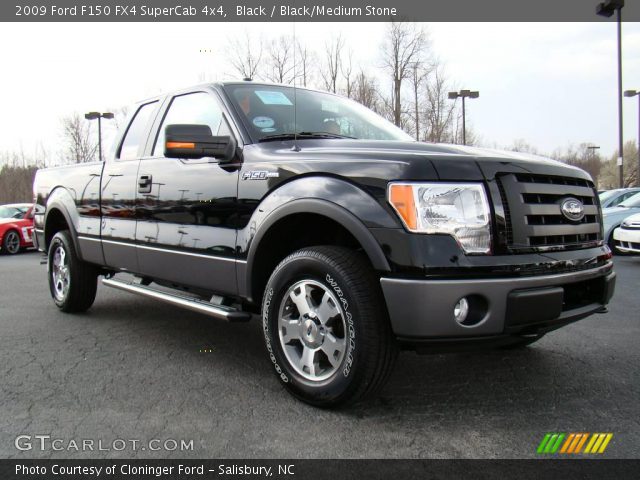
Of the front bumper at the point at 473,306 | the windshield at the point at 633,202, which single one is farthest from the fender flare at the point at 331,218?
the windshield at the point at 633,202

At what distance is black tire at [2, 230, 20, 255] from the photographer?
1427 cm

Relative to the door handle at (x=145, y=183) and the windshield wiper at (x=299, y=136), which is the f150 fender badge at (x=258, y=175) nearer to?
the windshield wiper at (x=299, y=136)

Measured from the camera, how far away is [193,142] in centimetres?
330

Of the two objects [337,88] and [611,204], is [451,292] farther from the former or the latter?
[337,88]

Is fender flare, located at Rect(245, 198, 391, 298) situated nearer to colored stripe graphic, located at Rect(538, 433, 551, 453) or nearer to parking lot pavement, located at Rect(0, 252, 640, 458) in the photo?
parking lot pavement, located at Rect(0, 252, 640, 458)

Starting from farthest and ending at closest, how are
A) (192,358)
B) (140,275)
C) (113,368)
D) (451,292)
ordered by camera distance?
(140,275) < (192,358) < (113,368) < (451,292)

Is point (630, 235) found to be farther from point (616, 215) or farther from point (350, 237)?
point (350, 237)

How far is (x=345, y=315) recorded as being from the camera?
2.76 meters

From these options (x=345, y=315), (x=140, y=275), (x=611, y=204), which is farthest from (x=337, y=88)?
(x=345, y=315)

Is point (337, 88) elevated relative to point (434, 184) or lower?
elevated

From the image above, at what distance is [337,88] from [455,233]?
2378 cm

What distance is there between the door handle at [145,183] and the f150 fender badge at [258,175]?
1143 millimetres

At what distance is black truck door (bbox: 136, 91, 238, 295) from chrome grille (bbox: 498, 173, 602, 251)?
5.44ft

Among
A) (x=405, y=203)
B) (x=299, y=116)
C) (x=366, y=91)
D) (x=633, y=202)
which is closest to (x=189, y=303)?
(x=299, y=116)
